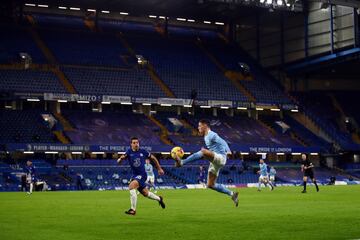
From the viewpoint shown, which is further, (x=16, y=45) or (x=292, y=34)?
(x=292, y=34)

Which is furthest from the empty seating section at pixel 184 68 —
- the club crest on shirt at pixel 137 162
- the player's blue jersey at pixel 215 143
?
the player's blue jersey at pixel 215 143

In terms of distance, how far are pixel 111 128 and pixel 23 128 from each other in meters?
9.44

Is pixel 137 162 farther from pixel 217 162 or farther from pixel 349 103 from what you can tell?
pixel 349 103

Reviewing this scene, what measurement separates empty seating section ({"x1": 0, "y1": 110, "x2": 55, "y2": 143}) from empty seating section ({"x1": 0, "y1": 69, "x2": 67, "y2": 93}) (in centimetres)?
270

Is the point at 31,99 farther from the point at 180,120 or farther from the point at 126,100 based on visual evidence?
the point at 180,120

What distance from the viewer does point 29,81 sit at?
67.9m

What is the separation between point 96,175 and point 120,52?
23.0 metres

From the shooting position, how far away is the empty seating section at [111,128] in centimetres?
6633

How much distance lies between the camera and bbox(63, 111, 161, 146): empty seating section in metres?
66.3

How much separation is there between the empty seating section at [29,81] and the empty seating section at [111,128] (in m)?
3.45

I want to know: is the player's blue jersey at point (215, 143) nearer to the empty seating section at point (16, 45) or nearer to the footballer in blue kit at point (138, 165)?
the footballer in blue kit at point (138, 165)

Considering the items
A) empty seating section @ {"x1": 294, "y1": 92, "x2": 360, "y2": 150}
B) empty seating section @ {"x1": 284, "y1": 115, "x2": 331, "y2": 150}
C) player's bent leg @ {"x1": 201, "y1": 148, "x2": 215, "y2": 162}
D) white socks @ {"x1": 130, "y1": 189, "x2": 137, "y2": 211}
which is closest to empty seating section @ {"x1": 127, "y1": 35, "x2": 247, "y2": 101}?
empty seating section @ {"x1": 284, "y1": 115, "x2": 331, "y2": 150}

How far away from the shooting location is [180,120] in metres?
75.1

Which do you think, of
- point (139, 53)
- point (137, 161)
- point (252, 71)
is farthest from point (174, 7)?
point (137, 161)
